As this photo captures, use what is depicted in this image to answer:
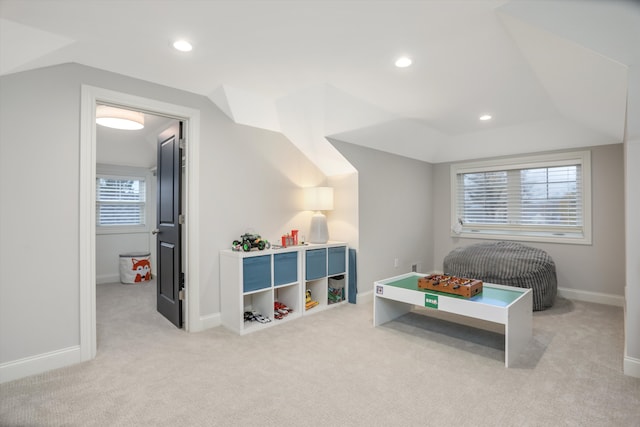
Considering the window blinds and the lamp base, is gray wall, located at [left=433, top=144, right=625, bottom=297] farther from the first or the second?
the lamp base

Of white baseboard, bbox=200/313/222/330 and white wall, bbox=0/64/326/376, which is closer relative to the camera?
white wall, bbox=0/64/326/376

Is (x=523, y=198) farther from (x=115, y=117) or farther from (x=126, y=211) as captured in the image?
(x=126, y=211)

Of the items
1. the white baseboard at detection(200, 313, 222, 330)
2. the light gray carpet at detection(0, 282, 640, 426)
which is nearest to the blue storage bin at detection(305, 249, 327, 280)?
the light gray carpet at detection(0, 282, 640, 426)

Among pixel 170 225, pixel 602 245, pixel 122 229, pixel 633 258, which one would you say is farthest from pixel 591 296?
pixel 122 229

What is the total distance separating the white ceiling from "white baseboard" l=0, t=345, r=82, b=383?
6.36 ft

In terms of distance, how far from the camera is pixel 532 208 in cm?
469

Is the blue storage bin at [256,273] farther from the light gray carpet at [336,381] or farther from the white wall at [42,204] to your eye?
the white wall at [42,204]

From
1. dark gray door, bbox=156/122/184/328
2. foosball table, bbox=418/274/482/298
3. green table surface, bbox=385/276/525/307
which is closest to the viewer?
green table surface, bbox=385/276/525/307

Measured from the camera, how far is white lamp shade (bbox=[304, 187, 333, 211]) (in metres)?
4.02

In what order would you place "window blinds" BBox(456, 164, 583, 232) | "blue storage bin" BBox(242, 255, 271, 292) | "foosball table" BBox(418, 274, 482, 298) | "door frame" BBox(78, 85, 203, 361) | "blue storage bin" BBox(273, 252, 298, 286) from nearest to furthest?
"door frame" BBox(78, 85, 203, 361) → "foosball table" BBox(418, 274, 482, 298) → "blue storage bin" BBox(242, 255, 271, 292) → "blue storage bin" BBox(273, 252, 298, 286) → "window blinds" BBox(456, 164, 583, 232)

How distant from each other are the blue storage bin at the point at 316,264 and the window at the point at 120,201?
3.60 m

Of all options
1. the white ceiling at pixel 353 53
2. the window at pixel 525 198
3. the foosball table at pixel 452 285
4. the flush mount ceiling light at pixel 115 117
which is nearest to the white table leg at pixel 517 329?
the foosball table at pixel 452 285

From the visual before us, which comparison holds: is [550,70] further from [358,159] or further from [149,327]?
[149,327]

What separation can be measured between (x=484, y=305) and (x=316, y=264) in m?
1.80
